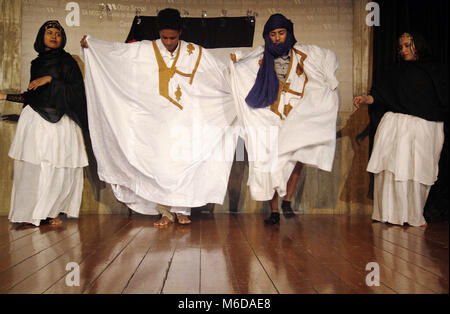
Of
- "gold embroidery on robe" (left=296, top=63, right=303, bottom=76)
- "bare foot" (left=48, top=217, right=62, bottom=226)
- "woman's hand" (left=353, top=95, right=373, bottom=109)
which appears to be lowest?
"bare foot" (left=48, top=217, right=62, bottom=226)

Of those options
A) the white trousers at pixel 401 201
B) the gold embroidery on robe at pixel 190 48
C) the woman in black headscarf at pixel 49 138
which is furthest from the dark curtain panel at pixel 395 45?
the woman in black headscarf at pixel 49 138

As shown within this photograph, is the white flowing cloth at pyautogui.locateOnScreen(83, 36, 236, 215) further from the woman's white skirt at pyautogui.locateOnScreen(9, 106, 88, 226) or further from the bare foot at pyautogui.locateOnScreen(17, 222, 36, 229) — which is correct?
the bare foot at pyautogui.locateOnScreen(17, 222, 36, 229)

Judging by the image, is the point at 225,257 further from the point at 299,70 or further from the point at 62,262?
the point at 299,70

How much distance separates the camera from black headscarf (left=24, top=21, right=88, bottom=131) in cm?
399

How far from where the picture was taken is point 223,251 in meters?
2.69

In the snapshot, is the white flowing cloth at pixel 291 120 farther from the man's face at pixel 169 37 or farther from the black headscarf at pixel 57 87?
the black headscarf at pixel 57 87

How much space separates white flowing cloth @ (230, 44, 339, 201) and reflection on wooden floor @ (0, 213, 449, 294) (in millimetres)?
482

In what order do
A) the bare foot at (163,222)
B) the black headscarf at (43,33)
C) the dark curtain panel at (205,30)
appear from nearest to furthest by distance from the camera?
1. the bare foot at (163,222)
2. the black headscarf at (43,33)
3. the dark curtain panel at (205,30)

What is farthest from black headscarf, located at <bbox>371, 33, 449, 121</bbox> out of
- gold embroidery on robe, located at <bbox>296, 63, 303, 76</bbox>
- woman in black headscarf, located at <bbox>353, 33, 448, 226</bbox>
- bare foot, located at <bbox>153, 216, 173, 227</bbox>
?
bare foot, located at <bbox>153, 216, 173, 227</bbox>

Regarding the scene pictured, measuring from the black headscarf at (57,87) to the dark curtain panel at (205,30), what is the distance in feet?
2.25

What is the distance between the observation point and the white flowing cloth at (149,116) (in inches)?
156

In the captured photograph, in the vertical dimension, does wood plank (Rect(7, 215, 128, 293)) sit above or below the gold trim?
below

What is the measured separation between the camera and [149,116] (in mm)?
4023

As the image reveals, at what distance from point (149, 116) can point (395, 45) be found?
2.54 meters
